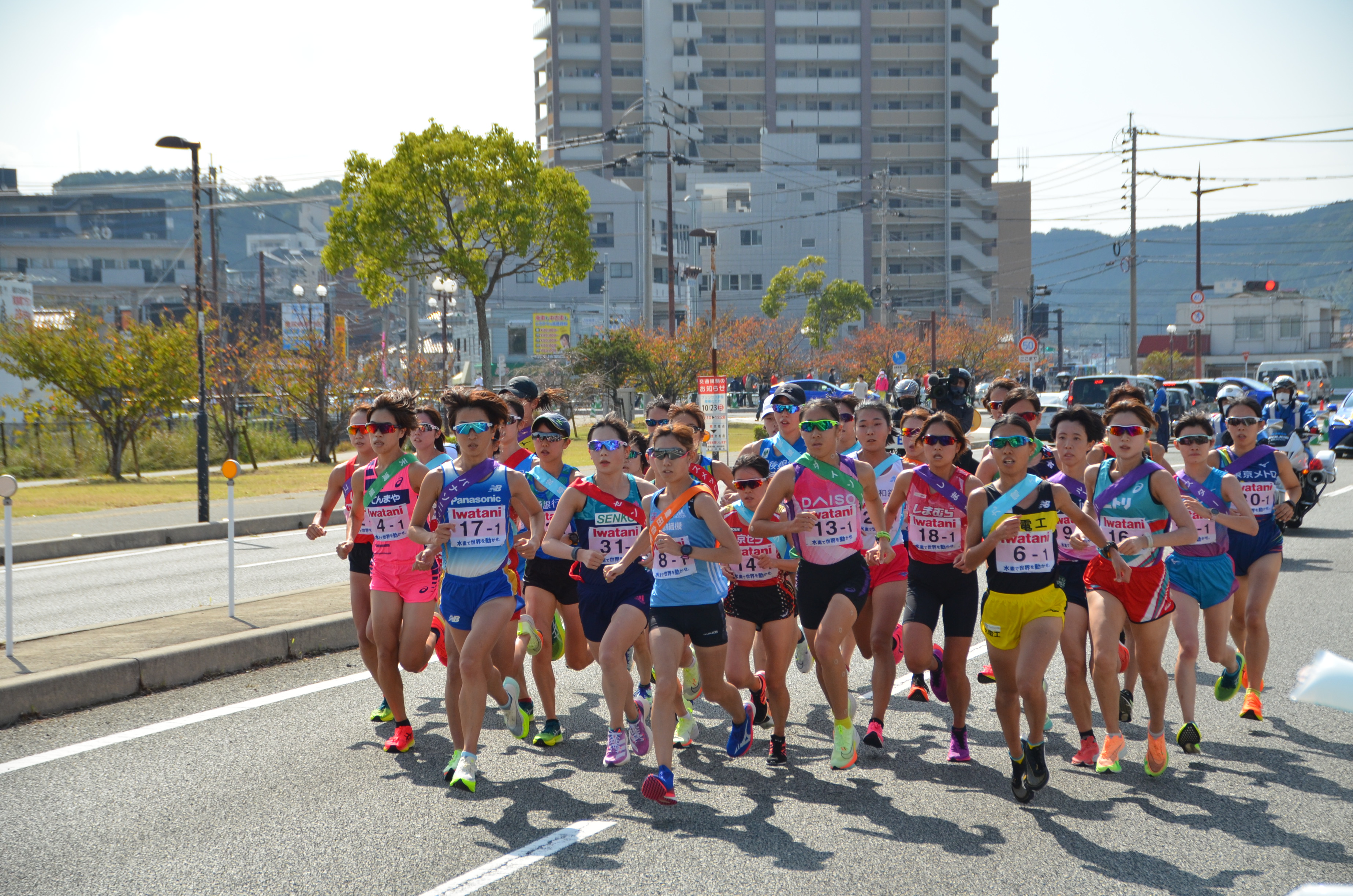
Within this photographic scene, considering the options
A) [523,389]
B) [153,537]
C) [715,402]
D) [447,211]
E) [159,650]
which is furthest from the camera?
[447,211]

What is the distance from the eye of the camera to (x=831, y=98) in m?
110

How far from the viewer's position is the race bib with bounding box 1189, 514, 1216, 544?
266 inches

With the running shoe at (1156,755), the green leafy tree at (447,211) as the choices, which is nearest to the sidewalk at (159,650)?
the running shoe at (1156,755)

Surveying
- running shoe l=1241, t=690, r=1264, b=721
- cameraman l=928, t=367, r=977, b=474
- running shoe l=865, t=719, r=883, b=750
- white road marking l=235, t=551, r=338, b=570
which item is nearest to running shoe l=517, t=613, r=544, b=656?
running shoe l=865, t=719, r=883, b=750

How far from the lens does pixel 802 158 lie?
104875 millimetres

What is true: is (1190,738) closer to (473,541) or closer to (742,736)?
(742,736)

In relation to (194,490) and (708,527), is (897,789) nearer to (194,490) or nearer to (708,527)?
(708,527)

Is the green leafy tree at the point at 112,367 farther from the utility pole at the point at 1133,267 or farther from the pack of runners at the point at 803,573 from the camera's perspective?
the utility pole at the point at 1133,267

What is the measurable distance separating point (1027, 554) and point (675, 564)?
180cm

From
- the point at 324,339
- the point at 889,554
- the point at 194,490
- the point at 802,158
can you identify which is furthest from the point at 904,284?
the point at 889,554

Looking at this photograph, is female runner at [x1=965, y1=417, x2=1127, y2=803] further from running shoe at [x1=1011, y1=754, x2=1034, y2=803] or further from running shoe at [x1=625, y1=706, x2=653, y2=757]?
running shoe at [x1=625, y1=706, x2=653, y2=757]

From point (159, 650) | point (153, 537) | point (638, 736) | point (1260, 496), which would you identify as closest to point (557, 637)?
point (638, 736)

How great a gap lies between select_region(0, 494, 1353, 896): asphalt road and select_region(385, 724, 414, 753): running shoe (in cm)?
11

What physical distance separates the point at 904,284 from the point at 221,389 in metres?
89.2
